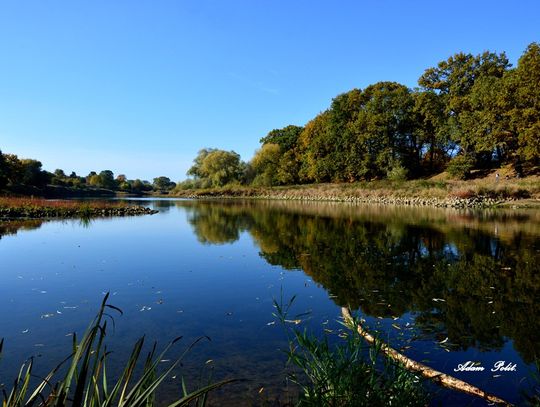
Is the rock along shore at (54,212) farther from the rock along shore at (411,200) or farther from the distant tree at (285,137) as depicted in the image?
the distant tree at (285,137)

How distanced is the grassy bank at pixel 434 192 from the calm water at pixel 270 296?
21.2m

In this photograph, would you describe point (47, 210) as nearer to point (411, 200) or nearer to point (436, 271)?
point (436, 271)

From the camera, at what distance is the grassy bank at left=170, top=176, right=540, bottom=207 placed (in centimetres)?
3628

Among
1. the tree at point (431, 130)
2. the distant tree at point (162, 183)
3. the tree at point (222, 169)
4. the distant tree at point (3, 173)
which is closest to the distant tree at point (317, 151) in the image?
the tree at point (431, 130)

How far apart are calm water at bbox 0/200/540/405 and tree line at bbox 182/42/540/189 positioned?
102ft

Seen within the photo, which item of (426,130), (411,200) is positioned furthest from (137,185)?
(411,200)

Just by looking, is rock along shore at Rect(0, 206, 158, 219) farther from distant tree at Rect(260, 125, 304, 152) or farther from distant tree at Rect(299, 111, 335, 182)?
distant tree at Rect(260, 125, 304, 152)

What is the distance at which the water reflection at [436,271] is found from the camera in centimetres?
668

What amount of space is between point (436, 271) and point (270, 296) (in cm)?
503

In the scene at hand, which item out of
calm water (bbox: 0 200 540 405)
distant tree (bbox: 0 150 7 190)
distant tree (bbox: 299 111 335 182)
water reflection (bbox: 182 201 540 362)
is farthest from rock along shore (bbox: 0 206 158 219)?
distant tree (bbox: 299 111 335 182)

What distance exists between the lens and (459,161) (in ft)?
165

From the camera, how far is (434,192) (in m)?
42.3

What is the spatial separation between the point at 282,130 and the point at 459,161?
48953 mm

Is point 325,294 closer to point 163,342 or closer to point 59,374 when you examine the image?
point 163,342
